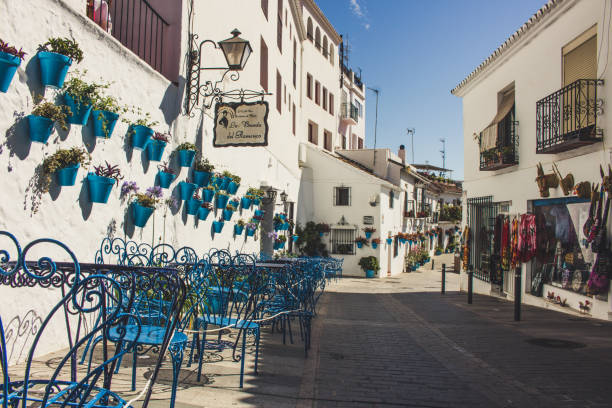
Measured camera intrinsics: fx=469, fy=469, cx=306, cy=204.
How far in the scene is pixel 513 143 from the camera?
1370 centimetres

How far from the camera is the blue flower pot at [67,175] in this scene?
5289mm

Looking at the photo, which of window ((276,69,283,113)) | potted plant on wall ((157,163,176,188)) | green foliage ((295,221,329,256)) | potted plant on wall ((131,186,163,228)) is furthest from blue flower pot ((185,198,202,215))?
green foliage ((295,221,329,256))

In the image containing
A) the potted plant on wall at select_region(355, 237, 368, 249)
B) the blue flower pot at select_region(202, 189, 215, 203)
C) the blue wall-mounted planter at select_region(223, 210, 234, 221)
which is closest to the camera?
the blue flower pot at select_region(202, 189, 215, 203)

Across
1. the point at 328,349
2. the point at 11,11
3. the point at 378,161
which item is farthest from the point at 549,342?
the point at 378,161

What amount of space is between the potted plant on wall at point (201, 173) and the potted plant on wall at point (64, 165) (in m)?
3.71

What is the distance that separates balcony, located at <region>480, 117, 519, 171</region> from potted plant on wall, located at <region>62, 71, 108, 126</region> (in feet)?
38.0

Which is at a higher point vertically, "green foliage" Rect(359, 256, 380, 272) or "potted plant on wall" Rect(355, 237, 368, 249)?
"potted plant on wall" Rect(355, 237, 368, 249)

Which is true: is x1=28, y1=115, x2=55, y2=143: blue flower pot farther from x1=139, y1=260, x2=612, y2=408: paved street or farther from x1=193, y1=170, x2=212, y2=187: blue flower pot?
x1=193, y1=170, x2=212, y2=187: blue flower pot

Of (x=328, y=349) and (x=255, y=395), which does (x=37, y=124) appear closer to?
(x=255, y=395)

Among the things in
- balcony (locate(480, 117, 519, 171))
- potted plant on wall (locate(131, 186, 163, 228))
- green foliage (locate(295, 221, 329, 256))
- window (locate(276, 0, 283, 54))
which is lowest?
green foliage (locate(295, 221, 329, 256))

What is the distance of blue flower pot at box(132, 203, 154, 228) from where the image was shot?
698 cm

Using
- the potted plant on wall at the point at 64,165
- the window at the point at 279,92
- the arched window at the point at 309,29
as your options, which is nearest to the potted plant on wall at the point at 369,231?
the window at the point at 279,92

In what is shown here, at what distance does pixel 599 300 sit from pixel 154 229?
29.4ft

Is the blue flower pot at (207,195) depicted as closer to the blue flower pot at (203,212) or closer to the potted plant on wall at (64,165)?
the blue flower pot at (203,212)
